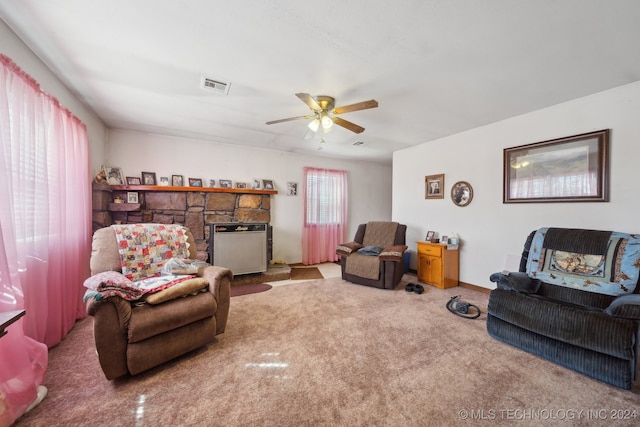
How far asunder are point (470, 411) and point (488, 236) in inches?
101

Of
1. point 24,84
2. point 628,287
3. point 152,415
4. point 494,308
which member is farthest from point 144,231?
point 628,287

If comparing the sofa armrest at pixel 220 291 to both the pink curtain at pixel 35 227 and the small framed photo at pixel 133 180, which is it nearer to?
the pink curtain at pixel 35 227

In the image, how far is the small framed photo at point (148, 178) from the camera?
368 cm

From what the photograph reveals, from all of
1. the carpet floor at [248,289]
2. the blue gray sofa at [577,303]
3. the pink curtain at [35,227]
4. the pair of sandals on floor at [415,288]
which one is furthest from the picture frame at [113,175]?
the blue gray sofa at [577,303]

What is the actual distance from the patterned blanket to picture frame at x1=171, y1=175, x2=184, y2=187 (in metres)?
1.69

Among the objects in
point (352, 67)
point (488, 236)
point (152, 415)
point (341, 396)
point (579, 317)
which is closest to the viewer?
point (152, 415)

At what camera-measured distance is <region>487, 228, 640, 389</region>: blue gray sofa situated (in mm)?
1525

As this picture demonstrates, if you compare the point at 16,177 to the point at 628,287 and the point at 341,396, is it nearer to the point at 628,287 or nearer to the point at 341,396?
the point at 341,396

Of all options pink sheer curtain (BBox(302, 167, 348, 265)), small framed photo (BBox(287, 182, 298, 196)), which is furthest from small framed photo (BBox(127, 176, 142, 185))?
pink sheer curtain (BBox(302, 167, 348, 265))

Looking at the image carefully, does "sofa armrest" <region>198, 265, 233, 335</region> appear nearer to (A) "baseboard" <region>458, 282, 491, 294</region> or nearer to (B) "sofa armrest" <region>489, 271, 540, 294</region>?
(B) "sofa armrest" <region>489, 271, 540, 294</region>

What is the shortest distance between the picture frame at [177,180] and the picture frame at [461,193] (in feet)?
14.5

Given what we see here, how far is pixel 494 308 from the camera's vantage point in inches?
81.4

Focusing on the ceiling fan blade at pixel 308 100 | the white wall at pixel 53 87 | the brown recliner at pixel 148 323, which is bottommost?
the brown recliner at pixel 148 323

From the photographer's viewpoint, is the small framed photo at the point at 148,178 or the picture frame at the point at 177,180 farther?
the picture frame at the point at 177,180
